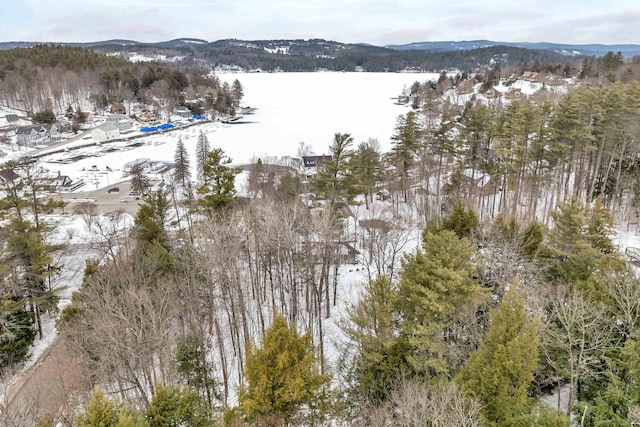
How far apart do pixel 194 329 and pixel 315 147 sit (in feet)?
153

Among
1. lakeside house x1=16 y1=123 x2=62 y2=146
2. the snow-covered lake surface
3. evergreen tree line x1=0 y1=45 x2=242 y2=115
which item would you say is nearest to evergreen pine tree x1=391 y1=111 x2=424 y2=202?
the snow-covered lake surface

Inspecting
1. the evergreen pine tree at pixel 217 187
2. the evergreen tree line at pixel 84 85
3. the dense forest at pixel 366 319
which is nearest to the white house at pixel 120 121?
the evergreen tree line at pixel 84 85

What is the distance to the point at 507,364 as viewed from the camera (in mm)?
10211

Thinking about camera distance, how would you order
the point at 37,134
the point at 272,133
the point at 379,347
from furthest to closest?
the point at 272,133 → the point at 37,134 → the point at 379,347

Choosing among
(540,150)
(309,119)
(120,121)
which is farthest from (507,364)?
(120,121)

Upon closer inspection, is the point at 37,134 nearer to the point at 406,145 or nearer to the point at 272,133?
the point at 272,133

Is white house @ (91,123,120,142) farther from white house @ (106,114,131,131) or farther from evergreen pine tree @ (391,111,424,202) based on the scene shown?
evergreen pine tree @ (391,111,424,202)

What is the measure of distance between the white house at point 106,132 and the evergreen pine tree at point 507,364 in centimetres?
7176

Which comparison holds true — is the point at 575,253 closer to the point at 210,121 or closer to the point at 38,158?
the point at 38,158

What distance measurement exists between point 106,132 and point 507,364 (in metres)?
73.1

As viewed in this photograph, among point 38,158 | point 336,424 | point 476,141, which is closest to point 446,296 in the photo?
point 336,424

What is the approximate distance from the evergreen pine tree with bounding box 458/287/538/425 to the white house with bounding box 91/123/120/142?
71762 millimetres

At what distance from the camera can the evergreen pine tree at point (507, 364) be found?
10.3 metres

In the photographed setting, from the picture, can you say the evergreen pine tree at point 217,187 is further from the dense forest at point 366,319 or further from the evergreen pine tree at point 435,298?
the evergreen pine tree at point 435,298
